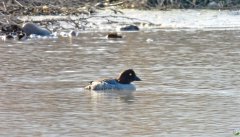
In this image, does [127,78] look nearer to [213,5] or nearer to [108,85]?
[108,85]

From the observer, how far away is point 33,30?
67.2ft

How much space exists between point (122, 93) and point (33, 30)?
27.9 feet

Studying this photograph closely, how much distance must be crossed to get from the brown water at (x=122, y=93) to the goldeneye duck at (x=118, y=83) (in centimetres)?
15

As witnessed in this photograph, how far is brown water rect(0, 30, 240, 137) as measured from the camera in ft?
31.2

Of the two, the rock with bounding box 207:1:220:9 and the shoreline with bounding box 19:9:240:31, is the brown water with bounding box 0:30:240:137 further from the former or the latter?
the rock with bounding box 207:1:220:9

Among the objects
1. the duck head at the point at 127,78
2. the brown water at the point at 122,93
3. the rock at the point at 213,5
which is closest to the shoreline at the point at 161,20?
the rock at the point at 213,5

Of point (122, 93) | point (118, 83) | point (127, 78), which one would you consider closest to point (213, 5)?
point (127, 78)

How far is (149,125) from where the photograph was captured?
31.3 feet

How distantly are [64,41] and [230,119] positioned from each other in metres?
10.4

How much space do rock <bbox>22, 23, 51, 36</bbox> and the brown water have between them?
2.03 feet

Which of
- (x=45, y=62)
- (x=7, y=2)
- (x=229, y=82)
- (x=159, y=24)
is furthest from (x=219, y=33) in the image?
(x=229, y=82)

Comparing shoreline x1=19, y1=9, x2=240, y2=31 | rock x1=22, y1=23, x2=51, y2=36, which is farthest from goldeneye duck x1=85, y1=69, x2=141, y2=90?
shoreline x1=19, y1=9, x2=240, y2=31

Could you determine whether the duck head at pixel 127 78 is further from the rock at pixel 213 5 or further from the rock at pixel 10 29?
the rock at pixel 213 5

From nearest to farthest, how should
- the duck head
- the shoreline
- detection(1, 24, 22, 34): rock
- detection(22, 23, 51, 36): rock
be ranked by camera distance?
the duck head
detection(22, 23, 51, 36): rock
detection(1, 24, 22, 34): rock
the shoreline
